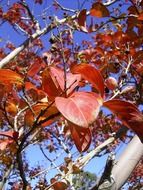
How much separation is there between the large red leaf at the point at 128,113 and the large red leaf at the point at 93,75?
6 centimetres

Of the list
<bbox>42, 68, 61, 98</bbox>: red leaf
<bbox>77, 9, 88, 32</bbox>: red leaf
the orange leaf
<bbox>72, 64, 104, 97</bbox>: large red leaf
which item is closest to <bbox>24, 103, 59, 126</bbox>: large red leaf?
<bbox>42, 68, 61, 98</bbox>: red leaf

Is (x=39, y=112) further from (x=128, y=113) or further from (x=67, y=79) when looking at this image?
(x=128, y=113)

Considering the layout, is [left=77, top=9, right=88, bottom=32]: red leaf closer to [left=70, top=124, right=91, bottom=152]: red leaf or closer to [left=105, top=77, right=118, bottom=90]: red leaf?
[left=105, top=77, right=118, bottom=90]: red leaf

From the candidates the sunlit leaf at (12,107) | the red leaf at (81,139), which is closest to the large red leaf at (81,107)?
the red leaf at (81,139)

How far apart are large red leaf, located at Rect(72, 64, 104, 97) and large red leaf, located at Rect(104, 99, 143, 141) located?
6 centimetres

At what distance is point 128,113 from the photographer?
90cm

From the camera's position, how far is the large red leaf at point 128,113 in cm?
88

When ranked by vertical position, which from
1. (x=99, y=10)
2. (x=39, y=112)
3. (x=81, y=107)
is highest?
(x=99, y=10)

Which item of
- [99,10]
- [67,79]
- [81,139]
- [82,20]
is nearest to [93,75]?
[67,79]

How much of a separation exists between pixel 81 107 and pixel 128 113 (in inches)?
6.3

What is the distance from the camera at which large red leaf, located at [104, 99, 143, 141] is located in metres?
0.88

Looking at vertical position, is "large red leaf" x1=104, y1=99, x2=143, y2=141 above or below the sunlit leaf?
above

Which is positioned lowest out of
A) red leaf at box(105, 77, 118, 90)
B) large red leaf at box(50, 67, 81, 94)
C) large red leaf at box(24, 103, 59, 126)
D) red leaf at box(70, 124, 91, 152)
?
red leaf at box(105, 77, 118, 90)

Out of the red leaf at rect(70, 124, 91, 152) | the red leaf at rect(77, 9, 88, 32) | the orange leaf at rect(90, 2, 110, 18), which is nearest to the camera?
the red leaf at rect(70, 124, 91, 152)
